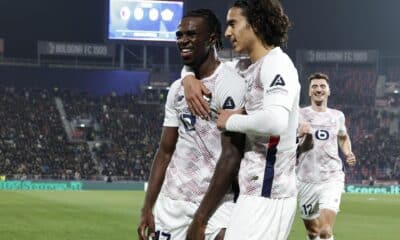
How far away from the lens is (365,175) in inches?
1940

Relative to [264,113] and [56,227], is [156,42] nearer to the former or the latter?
[56,227]

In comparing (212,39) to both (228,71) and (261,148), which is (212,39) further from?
(261,148)

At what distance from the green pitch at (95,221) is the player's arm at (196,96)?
1024 centimetres

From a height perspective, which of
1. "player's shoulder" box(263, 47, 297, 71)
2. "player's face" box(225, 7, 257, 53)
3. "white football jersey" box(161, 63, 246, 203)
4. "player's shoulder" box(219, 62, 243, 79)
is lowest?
"white football jersey" box(161, 63, 246, 203)

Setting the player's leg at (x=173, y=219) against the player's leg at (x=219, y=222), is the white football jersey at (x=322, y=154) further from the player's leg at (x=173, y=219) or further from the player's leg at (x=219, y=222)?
the player's leg at (x=219, y=222)

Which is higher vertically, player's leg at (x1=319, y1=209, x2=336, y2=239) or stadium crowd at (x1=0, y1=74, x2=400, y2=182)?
player's leg at (x1=319, y1=209, x2=336, y2=239)

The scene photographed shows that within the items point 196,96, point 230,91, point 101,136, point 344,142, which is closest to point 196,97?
point 196,96

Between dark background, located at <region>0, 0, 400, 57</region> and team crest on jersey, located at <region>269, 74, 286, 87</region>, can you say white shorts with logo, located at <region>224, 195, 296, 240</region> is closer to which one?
team crest on jersey, located at <region>269, 74, 286, 87</region>

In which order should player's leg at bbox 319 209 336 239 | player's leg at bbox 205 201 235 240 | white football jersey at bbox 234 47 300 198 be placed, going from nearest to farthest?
white football jersey at bbox 234 47 300 198 < player's leg at bbox 205 201 235 240 < player's leg at bbox 319 209 336 239

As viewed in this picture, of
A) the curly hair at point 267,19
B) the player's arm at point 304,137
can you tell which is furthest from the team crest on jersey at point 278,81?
the player's arm at point 304,137

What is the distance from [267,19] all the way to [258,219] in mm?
1207

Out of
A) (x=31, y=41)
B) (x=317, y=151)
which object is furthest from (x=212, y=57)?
(x=31, y=41)

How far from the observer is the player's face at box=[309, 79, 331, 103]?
12062mm

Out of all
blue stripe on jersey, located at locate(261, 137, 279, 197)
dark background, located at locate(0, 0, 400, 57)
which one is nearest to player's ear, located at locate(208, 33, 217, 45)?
blue stripe on jersey, located at locate(261, 137, 279, 197)
